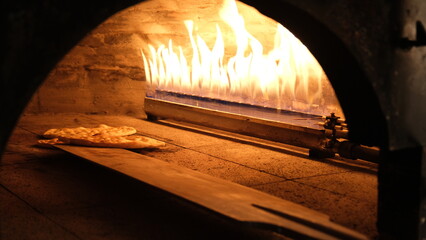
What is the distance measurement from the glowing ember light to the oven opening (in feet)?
0.05

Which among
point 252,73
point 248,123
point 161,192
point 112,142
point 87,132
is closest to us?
point 161,192

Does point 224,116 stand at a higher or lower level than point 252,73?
lower

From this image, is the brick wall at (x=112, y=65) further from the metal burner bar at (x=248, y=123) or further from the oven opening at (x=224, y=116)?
the metal burner bar at (x=248, y=123)

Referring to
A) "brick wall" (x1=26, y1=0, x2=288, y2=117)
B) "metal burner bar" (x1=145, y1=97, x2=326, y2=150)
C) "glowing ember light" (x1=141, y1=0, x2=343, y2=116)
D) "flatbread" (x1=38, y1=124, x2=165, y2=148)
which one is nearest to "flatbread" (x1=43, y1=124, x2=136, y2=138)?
"flatbread" (x1=38, y1=124, x2=165, y2=148)

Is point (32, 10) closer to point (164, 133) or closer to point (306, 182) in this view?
point (306, 182)

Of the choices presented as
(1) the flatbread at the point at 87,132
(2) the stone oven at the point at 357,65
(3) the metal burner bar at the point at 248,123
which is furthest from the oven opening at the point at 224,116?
(1) the flatbread at the point at 87,132

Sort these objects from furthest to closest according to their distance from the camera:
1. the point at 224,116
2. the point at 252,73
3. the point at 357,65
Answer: the point at 224,116 < the point at 252,73 < the point at 357,65

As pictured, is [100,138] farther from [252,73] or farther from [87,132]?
[252,73]

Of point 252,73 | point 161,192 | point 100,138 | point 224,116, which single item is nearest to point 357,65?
point 161,192

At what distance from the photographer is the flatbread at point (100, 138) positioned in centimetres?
444

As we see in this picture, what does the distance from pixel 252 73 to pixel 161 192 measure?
2526mm

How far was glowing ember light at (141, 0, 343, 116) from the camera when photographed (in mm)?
5223

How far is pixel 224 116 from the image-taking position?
5.76m

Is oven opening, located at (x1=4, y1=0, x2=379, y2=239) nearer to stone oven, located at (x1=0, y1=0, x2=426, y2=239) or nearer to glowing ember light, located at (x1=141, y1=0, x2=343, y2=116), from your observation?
glowing ember light, located at (x1=141, y1=0, x2=343, y2=116)
